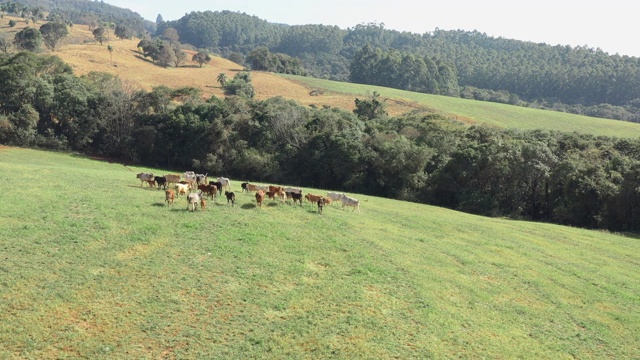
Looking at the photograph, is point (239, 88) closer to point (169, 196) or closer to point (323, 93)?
point (323, 93)

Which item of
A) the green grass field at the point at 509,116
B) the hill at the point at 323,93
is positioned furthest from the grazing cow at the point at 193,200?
the green grass field at the point at 509,116

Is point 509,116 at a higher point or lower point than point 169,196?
higher

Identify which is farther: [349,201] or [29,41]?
[29,41]

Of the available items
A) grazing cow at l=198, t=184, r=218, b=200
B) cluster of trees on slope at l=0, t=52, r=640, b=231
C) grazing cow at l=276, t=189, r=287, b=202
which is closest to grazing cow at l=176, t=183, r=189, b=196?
grazing cow at l=198, t=184, r=218, b=200

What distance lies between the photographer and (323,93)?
4909 inches

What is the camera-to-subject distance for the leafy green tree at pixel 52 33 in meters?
128

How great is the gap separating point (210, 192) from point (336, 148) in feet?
94.6

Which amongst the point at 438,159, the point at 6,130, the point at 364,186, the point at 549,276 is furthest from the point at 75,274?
the point at 6,130

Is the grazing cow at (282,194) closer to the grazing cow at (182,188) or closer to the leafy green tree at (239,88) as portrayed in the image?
the grazing cow at (182,188)

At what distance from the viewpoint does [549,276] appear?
23844 mm

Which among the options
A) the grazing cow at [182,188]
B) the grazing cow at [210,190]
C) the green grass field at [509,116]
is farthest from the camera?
the green grass field at [509,116]

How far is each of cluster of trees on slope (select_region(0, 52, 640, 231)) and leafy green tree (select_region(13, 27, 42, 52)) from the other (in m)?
54.5

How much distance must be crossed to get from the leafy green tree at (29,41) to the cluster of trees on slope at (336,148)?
2148 inches

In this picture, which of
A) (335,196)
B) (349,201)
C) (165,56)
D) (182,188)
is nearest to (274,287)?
(182,188)
